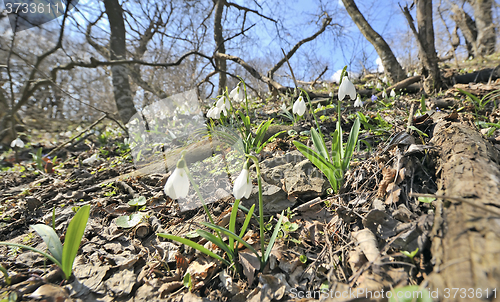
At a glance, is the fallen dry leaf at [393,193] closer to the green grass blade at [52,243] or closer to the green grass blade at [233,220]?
the green grass blade at [233,220]

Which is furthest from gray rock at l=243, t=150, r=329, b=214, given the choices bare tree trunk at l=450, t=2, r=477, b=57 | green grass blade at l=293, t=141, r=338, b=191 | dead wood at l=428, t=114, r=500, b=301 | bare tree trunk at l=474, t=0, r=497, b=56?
bare tree trunk at l=450, t=2, r=477, b=57

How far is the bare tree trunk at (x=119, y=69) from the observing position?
552cm

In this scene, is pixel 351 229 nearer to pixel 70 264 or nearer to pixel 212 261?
pixel 212 261

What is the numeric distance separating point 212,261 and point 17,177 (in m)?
4.53

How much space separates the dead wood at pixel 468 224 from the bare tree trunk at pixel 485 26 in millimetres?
15129

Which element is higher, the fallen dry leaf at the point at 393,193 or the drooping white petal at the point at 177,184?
the drooping white petal at the point at 177,184

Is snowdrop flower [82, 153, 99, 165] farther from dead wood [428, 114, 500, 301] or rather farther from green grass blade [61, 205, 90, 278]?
dead wood [428, 114, 500, 301]

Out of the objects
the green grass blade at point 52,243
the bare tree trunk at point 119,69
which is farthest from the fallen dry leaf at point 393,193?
the bare tree trunk at point 119,69

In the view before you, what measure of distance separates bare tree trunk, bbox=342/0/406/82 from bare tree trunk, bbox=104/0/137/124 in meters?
6.06

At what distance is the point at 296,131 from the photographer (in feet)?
9.68

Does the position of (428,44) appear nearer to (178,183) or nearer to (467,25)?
(178,183)

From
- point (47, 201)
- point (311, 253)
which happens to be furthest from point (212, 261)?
point (47, 201)

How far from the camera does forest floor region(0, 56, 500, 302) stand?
85cm

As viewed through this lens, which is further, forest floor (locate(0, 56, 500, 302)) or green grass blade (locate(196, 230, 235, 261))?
green grass blade (locate(196, 230, 235, 261))
